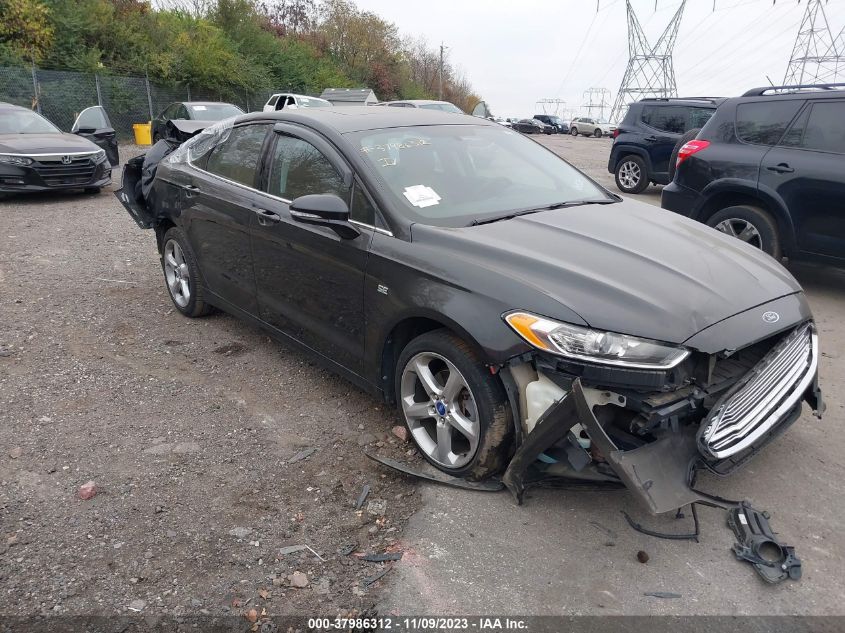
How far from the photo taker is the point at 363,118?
3.88m

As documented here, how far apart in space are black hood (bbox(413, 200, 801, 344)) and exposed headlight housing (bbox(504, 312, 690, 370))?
0.04 metres

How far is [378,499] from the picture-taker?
3.03 metres

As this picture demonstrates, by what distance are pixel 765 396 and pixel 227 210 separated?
3.39m

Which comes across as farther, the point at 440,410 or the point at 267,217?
A: the point at 267,217

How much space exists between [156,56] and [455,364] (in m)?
26.9

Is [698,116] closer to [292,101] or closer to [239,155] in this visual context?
[239,155]

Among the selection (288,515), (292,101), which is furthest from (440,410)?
(292,101)

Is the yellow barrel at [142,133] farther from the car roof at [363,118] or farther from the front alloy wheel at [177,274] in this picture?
the car roof at [363,118]

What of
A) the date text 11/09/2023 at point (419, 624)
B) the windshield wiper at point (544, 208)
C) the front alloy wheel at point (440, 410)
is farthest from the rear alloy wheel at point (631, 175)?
the date text 11/09/2023 at point (419, 624)

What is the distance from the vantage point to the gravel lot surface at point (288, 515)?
2426 mm

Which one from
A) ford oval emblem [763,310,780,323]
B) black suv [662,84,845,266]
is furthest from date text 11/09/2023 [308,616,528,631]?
black suv [662,84,845,266]

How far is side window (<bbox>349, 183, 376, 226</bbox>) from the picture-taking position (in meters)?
3.31

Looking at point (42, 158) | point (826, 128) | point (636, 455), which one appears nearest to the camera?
point (636, 455)

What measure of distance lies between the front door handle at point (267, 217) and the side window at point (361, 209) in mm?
656
